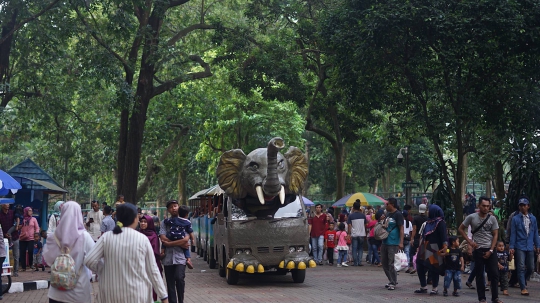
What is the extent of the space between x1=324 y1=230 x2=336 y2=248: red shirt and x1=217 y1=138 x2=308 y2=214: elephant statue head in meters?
5.74

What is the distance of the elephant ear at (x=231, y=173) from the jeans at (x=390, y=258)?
3.26 metres

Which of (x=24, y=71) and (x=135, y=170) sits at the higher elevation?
(x=24, y=71)

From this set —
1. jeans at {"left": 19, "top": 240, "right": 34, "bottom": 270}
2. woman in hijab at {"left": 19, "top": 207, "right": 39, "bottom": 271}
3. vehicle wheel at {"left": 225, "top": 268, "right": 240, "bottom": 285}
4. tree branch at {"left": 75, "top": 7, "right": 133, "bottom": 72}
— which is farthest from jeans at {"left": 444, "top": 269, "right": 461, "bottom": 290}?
tree branch at {"left": 75, "top": 7, "right": 133, "bottom": 72}

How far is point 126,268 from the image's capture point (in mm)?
6355

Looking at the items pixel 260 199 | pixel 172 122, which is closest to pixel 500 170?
pixel 172 122

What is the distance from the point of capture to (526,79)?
19.1 m

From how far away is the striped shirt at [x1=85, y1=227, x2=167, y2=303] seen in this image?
20.8 feet

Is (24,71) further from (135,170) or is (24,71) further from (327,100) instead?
(327,100)

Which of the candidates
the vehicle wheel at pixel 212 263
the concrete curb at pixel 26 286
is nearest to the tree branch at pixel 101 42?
the vehicle wheel at pixel 212 263

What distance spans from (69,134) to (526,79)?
19432mm

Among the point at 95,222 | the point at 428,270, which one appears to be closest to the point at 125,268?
the point at 428,270

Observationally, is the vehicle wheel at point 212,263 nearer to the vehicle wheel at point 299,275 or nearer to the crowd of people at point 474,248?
the vehicle wheel at point 299,275

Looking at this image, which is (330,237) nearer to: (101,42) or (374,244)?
(374,244)

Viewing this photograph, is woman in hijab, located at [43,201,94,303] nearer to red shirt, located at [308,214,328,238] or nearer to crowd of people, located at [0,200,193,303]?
crowd of people, located at [0,200,193,303]
